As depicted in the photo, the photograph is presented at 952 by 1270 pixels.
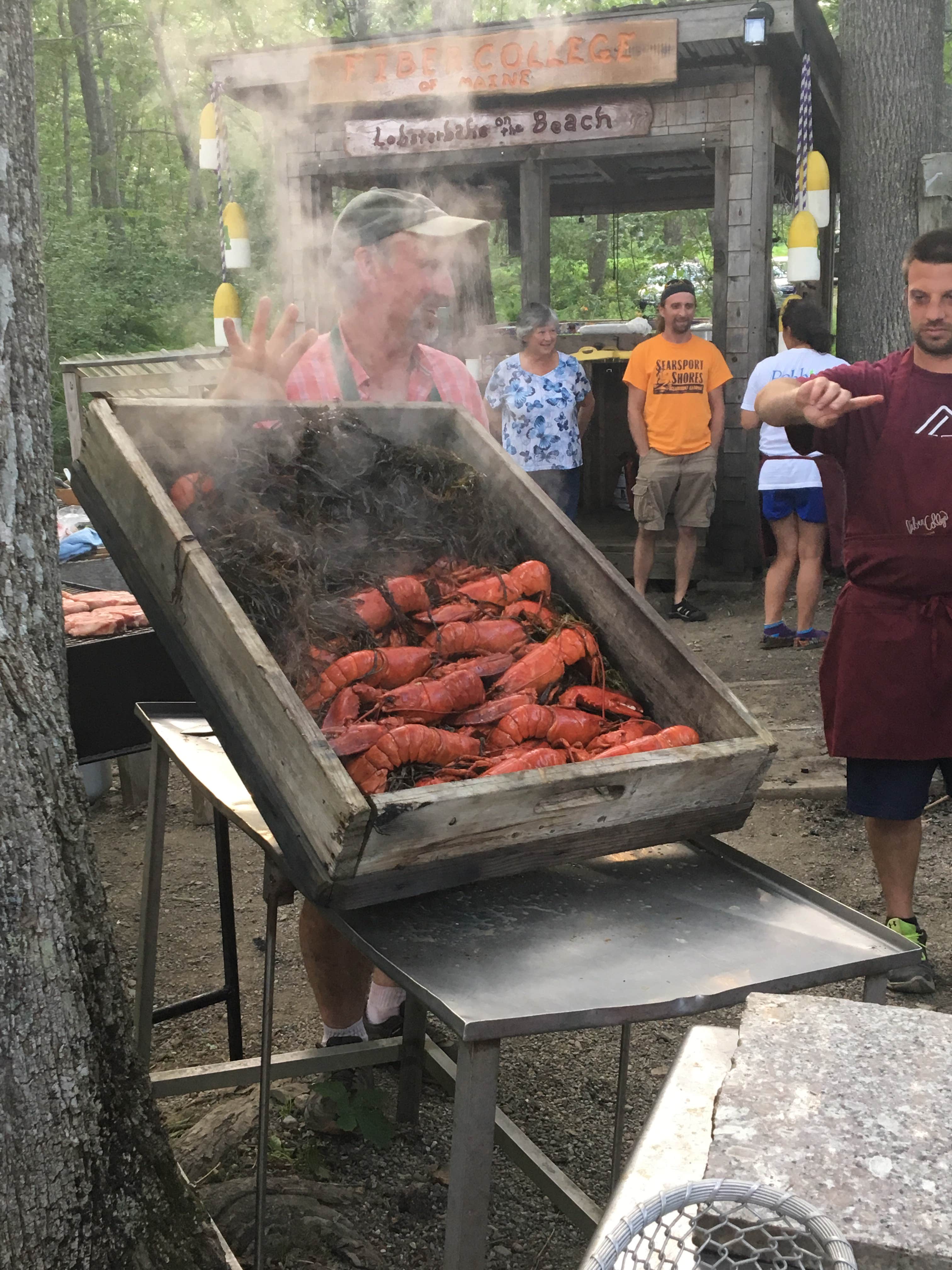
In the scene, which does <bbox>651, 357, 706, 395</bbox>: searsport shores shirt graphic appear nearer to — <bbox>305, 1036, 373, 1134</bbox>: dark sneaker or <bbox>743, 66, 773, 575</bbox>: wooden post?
<bbox>743, 66, 773, 575</bbox>: wooden post

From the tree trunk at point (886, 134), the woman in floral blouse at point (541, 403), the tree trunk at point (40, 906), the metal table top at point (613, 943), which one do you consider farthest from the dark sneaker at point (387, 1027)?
the tree trunk at point (886, 134)

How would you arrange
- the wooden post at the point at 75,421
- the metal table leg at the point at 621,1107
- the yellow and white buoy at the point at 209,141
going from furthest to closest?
the yellow and white buoy at the point at 209,141 < the wooden post at the point at 75,421 < the metal table leg at the point at 621,1107

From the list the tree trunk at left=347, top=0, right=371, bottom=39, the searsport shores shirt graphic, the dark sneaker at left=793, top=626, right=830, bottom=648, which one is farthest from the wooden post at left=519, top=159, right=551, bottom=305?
the tree trunk at left=347, top=0, right=371, bottom=39

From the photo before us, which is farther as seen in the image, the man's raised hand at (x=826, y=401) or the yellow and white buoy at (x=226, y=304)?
the yellow and white buoy at (x=226, y=304)

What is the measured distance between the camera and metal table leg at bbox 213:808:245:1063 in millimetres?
3664

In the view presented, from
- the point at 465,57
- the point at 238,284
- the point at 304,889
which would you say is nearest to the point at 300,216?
the point at 465,57

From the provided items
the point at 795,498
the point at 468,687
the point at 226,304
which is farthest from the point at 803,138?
the point at 468,687

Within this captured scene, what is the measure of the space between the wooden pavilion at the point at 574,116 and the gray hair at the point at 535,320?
1380 millimetres

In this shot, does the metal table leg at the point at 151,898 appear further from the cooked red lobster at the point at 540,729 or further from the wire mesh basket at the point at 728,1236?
the wire mesh basket at the point at 728,1236

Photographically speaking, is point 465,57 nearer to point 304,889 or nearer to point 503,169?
point 503,169

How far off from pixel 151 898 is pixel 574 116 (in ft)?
27.5

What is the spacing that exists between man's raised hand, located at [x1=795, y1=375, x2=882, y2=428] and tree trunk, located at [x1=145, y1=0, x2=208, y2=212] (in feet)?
54.0

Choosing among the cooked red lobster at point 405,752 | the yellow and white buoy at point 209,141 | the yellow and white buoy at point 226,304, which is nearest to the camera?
the cooked red lobster at point 405,752

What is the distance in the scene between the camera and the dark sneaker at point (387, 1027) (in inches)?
150
